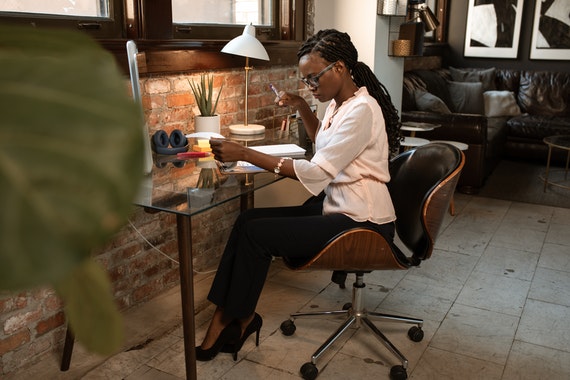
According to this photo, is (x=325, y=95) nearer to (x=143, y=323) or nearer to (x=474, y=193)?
(x=143, y=323)

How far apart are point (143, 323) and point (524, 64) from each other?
5874 millimetres

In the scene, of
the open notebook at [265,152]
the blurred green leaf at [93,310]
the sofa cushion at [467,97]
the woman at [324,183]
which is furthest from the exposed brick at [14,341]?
the sofa cushion at [467,97]

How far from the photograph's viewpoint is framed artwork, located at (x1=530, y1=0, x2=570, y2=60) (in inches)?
247

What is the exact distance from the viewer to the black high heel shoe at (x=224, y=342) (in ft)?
7.12

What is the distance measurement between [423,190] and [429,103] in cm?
304

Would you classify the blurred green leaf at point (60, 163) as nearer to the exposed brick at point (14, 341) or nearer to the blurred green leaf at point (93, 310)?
the blurred green leaf at point (93, 310)

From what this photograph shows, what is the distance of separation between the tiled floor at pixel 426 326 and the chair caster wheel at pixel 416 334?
25 mm

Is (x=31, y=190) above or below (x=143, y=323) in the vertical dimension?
above

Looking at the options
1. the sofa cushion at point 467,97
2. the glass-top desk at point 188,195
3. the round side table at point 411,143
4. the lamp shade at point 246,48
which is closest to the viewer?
the glass-top desk at point 188,195

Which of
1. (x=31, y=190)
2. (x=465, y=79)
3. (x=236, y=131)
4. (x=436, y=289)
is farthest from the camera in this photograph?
(x=465, y=79)

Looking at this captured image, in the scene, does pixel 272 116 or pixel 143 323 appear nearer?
pixel 143 323

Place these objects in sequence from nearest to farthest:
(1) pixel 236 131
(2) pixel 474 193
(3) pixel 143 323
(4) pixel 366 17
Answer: (3) pixel 143 323 → (1) pixel 236 131 → (4) pixel 366 17 → (2) pixel 474 193

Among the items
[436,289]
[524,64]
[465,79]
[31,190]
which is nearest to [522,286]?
[436,289]

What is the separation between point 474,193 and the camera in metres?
4.61
